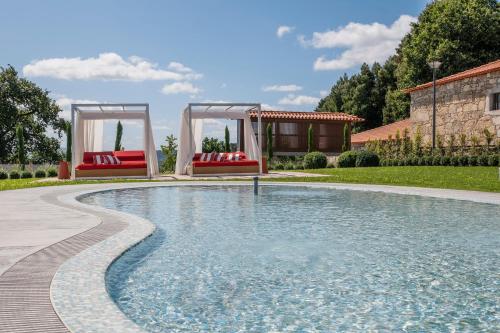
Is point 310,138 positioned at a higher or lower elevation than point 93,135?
higher

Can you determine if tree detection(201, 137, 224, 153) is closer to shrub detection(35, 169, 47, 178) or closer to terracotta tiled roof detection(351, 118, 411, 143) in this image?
shrub detection(35, 169, 47, 178)

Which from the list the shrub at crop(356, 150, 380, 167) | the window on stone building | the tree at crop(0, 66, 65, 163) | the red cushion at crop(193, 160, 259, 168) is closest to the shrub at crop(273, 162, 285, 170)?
the shrub at crop(356, 150, 380, 167)

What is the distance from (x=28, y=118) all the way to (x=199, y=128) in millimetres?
19899

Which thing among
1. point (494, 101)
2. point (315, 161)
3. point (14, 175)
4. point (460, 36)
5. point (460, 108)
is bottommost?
point (14, 175)

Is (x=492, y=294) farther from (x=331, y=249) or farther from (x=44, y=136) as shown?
(x=44, y=136)

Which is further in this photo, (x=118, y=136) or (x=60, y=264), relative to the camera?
(x=118, y=136)

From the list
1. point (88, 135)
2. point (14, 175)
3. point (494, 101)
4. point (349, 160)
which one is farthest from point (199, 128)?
point (494, 101)

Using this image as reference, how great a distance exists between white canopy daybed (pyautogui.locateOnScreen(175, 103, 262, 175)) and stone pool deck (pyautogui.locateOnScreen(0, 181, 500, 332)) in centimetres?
987

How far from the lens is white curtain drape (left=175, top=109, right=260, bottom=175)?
19125 mm

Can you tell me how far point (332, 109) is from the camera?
51.4 metres

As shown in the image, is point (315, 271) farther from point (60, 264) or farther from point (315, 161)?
point (315, 161)

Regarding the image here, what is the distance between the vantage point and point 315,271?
16.4 ft

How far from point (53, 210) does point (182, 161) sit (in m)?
11.1

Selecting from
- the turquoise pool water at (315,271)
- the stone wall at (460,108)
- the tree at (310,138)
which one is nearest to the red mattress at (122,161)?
the turquoise pool water at (315,271)
